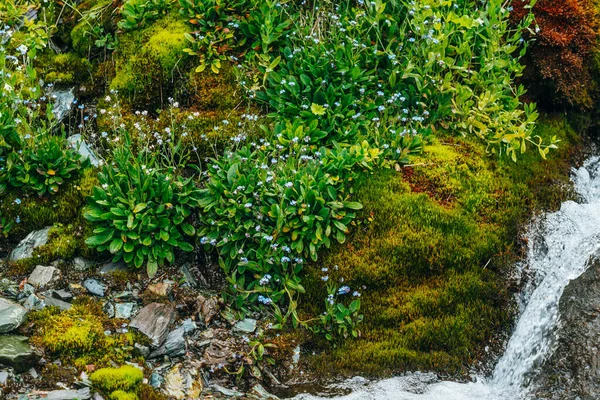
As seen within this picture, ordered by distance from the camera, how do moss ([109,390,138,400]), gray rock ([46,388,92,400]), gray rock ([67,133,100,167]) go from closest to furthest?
gray rock ([46,388,92,400])
moss ([109,390,138,400])
gray rock ([67,133,100,167])

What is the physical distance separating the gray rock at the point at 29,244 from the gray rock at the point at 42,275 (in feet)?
1.02

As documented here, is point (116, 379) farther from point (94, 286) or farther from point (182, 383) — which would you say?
point (94, 286)

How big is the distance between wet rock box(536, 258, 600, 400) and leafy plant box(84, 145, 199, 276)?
11.9 ft

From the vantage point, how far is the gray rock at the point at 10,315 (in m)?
5.67

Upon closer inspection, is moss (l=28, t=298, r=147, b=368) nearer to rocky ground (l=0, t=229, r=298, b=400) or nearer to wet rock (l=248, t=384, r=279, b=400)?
rocky ground (l=0, t=229, r=298, b=400)

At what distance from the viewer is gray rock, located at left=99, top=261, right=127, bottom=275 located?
671 centimetres

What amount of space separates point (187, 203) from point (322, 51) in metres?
2.42

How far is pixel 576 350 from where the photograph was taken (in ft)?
19.3

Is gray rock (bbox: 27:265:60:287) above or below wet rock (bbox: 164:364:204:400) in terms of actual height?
above

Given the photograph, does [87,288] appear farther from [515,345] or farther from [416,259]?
[515,345]

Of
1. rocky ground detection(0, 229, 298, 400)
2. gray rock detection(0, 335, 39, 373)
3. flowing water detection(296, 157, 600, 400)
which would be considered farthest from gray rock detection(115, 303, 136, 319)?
flowing water detection(296, 157, 600, 400)

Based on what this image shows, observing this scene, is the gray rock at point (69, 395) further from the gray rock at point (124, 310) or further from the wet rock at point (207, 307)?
the wet rock at point (207, 307)

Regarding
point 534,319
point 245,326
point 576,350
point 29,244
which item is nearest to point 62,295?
point 29,244

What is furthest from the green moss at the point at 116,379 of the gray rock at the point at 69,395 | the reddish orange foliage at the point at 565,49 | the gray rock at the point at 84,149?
the reddish orange foliage at the point at 565,49
